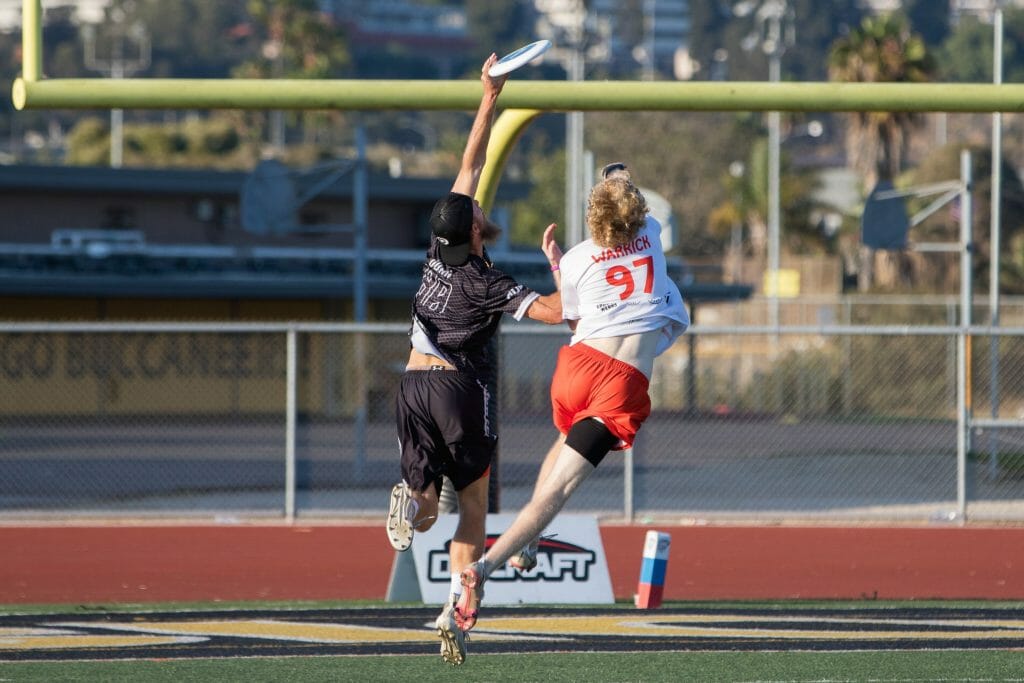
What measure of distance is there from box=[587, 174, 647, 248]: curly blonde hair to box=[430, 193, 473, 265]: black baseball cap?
0.56 metres

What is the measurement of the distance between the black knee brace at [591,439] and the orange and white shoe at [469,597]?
2.25 ft

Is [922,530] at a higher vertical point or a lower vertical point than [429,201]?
lower

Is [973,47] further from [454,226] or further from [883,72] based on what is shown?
[454,226]

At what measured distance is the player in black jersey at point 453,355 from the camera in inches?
287

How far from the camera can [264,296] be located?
3262 centimetres

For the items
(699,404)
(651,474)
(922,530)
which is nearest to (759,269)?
(699,404)

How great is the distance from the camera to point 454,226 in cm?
724

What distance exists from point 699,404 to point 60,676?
914 inches

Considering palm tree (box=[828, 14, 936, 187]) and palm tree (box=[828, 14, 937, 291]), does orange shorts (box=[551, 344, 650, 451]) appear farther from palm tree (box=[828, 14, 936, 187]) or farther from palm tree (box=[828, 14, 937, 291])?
palm tree (box=[828, 14, 936, 187])

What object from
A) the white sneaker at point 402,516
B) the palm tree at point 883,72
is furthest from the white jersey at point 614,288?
the palm tree at point 883,72

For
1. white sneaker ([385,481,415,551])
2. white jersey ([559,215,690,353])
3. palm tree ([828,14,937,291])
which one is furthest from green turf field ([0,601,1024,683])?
palm tree ([828,14,937,291])

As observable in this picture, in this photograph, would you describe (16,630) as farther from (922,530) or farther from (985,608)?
(922,530)

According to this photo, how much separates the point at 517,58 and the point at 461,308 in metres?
1.20

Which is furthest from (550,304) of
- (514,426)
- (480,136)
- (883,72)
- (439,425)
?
(883,72)
